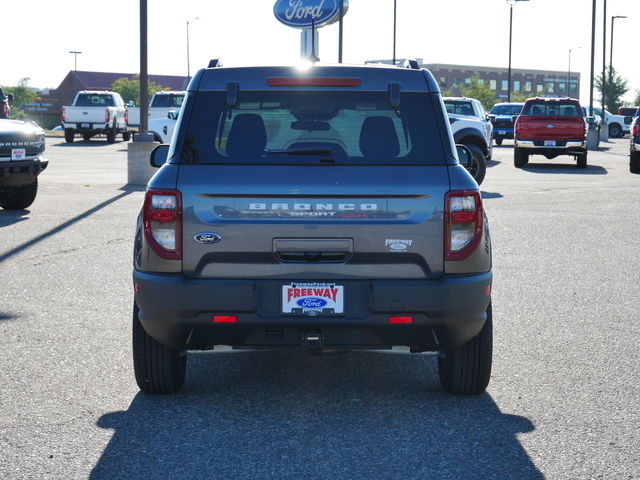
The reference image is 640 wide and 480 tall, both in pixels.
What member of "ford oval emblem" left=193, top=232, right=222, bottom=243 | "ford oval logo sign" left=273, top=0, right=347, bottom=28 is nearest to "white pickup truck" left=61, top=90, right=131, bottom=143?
"ford oval logo sign" left=273, top=0, right=347, bottom=28

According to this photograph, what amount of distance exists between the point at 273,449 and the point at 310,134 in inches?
67.9

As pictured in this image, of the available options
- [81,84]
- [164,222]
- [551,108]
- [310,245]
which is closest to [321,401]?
[310,245]

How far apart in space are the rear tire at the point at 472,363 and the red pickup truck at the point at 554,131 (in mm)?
22597

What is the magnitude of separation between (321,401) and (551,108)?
79.6 ft

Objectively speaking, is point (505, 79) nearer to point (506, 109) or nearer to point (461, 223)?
point (506, 109)

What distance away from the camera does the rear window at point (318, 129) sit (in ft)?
15.5

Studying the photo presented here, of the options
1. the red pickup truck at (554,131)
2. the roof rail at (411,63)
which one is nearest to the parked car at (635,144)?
the red pickup truck at (554,131)

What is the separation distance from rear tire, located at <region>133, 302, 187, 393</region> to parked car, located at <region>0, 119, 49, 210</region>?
9.01 metres

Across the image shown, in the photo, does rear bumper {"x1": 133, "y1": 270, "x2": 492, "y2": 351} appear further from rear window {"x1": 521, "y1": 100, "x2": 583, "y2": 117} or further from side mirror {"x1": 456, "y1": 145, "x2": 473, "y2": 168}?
rear window {"x1": 521, "y1": 100, "x2": 583, "y2": 117}

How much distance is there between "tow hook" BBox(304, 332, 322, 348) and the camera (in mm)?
4641

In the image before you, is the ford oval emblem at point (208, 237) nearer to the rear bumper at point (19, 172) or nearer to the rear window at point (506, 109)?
the rear bumper at point (19, 172)

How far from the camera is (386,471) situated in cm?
404

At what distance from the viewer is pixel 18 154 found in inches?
533

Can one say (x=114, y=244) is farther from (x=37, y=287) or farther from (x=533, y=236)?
(x=533, y=236)
